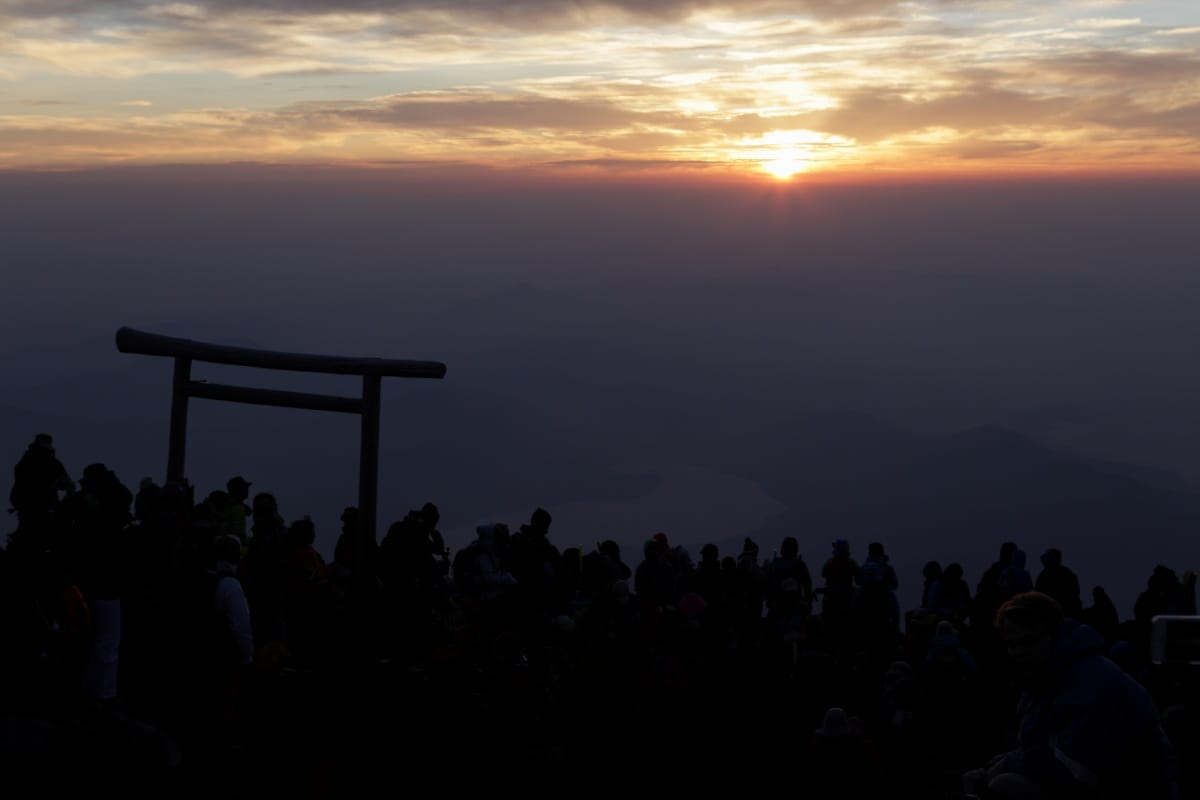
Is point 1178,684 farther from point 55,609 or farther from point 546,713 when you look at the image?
point 55,609

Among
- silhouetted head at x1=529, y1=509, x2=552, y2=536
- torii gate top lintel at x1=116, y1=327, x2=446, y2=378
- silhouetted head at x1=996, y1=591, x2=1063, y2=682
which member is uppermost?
torii gate top lintel at x1=116, y1=327, x2=446, y2=378

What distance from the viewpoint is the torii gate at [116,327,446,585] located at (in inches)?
437

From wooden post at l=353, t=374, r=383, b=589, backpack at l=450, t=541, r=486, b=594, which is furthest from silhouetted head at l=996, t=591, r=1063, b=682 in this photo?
wooden post at l=353, t=374, r=383, b=589

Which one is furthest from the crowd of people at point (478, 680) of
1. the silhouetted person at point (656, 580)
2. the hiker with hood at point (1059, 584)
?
the silhouetted person at point (656, 580)

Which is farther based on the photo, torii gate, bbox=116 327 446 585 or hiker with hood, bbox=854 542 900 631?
hiker with hood, bbox=854 542 900 631

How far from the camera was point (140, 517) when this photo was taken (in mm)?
10391

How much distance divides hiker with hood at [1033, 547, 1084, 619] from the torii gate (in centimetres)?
580

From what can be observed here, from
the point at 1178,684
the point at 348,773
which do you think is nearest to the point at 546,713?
the point at 348,773

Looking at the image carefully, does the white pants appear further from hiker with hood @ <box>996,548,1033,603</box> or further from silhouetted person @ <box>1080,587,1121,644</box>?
silhouetted person @ <box>1080,587,1121,644</box>

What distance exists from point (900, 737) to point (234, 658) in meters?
4.26

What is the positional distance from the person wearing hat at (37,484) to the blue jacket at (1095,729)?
29.9ft

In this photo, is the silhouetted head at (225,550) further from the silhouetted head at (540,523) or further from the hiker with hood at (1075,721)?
the hiker with hood at (1075,721)

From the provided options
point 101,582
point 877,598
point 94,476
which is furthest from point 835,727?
point 94,476

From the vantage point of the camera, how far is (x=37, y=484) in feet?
35.6
